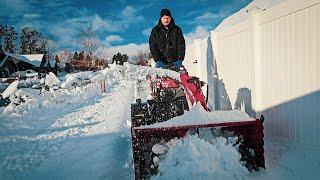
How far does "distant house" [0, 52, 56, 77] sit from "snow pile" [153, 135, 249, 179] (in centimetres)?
5390

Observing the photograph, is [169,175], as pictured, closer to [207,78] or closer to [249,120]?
[249,120]

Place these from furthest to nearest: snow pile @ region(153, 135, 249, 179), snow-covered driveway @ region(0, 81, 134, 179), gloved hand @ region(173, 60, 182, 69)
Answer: gloved hand @ region(173, 60, 182, 69)
snow-covered driveway @ region(0, 81, 134, 179)
snow pile @ region(153, 135, 249, 179)

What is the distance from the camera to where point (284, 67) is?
227 inches

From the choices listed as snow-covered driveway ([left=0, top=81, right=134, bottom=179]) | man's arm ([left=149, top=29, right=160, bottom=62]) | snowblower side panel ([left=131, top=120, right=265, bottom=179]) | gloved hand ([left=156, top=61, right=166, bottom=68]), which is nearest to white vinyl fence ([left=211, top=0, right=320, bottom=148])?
snowblower side panel ([left=131, top=120, right=265, bottom=179])

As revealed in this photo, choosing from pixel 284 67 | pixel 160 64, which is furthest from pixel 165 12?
pixel 284 67

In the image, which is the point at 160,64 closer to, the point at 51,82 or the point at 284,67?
the point at 284,67

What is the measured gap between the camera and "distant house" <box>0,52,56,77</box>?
2237 inches

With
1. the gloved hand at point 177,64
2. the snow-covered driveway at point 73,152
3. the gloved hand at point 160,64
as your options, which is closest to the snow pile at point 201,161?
the snow-covered driveway at point 73,152

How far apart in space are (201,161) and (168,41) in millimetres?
3708

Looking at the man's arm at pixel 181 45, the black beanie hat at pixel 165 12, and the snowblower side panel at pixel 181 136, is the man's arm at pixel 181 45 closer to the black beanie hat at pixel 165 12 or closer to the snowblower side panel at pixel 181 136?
the black beanie hat at pixel 165 12

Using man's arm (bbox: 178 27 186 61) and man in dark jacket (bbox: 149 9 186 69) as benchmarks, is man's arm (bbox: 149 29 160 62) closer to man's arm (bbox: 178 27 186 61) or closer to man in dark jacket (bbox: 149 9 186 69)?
man in dark jacket (bbox: 149 9 186 69)

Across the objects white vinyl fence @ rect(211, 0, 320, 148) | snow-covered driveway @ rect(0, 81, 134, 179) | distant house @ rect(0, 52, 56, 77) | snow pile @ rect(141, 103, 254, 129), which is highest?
distant house @ rect(0, 52, 56, 77)

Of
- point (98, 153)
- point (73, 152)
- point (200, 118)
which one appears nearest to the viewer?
point (200, 118)

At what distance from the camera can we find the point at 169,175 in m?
4.39
